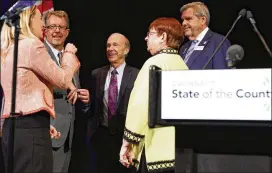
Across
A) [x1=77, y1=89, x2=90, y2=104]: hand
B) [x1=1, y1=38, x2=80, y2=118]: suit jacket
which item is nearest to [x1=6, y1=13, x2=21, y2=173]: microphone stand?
[x1=1, y1=38, x2=80, y2=118]: suit jacket

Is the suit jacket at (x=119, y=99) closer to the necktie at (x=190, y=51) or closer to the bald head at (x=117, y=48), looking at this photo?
the bald head at (x=117, y=48)

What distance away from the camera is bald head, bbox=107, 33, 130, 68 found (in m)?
3.74

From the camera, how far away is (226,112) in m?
1.64

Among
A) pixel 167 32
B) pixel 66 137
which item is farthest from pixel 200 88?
pixel 66 137

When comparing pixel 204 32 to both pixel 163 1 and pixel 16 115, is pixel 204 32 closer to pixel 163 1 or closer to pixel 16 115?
pixel 163 1

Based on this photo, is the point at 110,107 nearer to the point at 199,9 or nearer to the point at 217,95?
the point at 199,9

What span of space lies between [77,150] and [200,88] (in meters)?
2.31

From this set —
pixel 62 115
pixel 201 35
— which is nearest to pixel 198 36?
pixel 201 35

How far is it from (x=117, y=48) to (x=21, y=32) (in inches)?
57.9

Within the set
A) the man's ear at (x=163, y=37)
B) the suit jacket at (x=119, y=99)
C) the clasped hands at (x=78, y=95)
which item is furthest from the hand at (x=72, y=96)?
the man's ear at (x=163, y=37)

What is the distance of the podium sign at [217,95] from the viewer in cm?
161

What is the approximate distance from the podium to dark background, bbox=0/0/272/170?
1921 mm

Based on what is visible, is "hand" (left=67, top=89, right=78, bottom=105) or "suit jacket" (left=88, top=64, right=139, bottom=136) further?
"suit jacket" (left=88, top=64, right=139, bottom=136)

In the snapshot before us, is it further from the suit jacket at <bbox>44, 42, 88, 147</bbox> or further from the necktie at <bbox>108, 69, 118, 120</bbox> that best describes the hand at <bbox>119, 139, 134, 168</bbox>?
the necktie at <bbox>108, 69, 118, 120</bbox>
